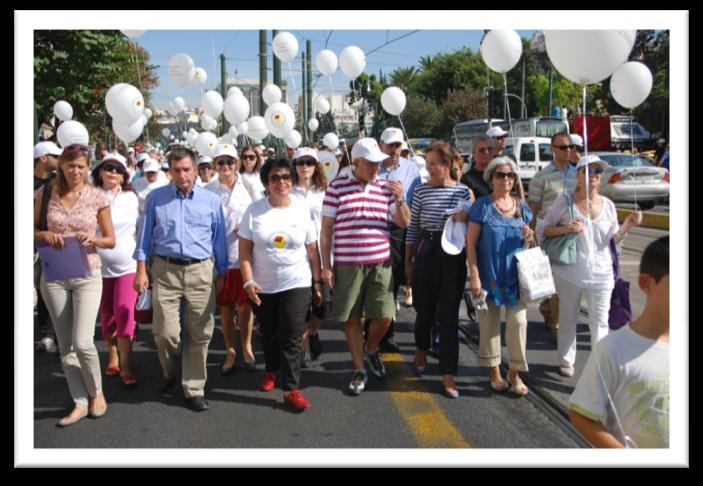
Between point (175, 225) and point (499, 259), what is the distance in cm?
220

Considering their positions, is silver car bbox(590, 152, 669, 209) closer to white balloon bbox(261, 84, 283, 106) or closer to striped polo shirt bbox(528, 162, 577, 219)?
white balloon bbox(261, 84, 283, 106)

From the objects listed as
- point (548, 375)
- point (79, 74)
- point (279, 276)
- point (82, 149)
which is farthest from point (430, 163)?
point (79, 74)

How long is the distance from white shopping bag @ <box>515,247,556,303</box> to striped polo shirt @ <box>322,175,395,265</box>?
939 mm

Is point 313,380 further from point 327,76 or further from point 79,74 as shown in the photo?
point 79,74

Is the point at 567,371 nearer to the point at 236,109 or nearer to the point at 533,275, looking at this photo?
the point at 533,275

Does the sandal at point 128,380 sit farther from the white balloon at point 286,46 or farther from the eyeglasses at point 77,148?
the white balloon at point 286,46

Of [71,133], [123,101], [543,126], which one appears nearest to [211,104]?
[123,101]

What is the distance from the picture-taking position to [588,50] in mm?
3652

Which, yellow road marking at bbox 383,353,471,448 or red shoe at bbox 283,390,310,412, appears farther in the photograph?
red shoe at bbox 283,390,310,412

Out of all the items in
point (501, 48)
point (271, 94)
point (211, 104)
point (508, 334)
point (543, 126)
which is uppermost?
point (543, 126)

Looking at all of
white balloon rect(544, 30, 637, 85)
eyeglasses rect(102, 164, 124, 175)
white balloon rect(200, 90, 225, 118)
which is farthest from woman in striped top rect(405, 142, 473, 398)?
white balloon rect(200, 90, 225, 118)

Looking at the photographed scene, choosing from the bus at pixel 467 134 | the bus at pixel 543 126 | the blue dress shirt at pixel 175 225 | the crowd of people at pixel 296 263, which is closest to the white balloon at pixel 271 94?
the crowd of people at pixel 296 263

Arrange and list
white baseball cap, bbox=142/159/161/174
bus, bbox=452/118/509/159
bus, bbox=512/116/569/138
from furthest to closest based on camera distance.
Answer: bus, bbox=452/118/509/159 < bus, bbox=512/116/569/138 < white baseball cap, bbox=142/159/161/174

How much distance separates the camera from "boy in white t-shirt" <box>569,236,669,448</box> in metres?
2.06
